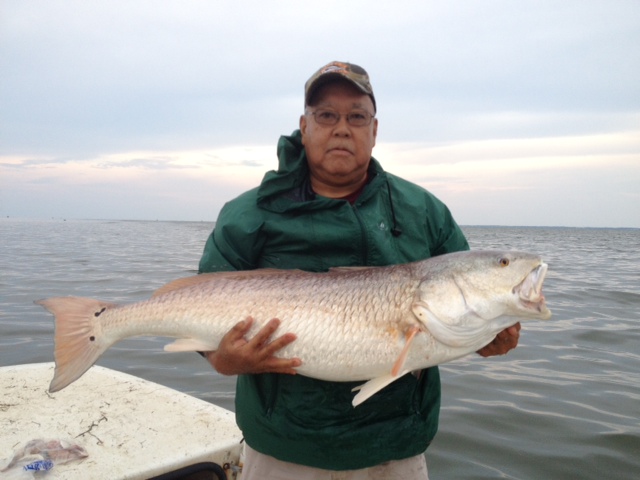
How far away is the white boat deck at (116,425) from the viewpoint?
3.78 m

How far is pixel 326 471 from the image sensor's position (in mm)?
2898

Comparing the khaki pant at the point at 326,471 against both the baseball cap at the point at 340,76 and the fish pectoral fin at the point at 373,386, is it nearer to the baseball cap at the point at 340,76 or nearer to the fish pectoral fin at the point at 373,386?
the fish pectoral fin at the point at 373,386

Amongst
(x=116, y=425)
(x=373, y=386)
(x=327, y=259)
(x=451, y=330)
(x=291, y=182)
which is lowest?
(x=116, y=425)

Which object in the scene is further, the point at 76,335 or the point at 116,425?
the point at 116,425

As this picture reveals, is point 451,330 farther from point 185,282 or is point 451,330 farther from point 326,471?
point 185,282

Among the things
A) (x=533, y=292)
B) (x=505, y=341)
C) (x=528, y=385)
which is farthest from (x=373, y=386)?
(x=528, y=385)

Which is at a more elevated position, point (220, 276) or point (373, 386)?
point (220, 276)

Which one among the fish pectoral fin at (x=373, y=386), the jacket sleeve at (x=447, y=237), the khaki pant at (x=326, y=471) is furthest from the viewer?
the jacket sleeve at (x=447, y=237)

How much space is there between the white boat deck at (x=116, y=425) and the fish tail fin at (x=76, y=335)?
3.08 feet

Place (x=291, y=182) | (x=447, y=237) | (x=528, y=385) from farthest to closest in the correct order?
(x=528, y=385) → (x=447, y=237) → (x=291, y=182)

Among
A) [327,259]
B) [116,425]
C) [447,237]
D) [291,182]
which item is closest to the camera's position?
[327,259]

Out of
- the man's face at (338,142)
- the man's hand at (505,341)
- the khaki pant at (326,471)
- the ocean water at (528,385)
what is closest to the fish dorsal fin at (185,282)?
Answer: the man's face at (338,142)

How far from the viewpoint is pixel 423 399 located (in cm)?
307

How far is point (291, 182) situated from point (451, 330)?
128 centimetres
